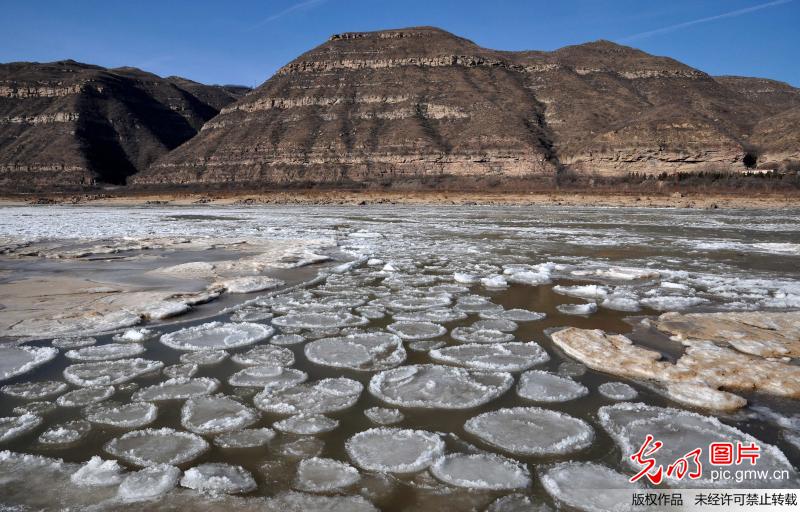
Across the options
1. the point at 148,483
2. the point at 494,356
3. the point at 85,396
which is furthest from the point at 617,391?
the point at 85,396

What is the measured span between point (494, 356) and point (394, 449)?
6.14 ft

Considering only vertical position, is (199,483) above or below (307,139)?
below

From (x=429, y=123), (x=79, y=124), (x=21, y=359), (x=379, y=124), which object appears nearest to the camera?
(x=21, y=359)

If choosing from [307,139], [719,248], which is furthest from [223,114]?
[719,248]

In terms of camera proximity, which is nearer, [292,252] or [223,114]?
[292,252]

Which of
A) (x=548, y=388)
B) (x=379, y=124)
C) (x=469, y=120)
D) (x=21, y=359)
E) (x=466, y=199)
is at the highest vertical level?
(x=469, y=120)

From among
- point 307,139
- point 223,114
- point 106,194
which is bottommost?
point 106,194

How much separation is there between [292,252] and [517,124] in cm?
5699

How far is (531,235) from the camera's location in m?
16.3

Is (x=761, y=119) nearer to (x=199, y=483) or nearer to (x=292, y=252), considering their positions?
(x=292, y=252)

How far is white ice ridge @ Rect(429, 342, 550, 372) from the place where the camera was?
165 inches

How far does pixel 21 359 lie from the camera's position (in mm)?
4227

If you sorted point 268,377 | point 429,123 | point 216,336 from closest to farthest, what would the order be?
point 268,377, point 216,336, point 429,123

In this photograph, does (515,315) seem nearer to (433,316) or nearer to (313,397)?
(433,316)
